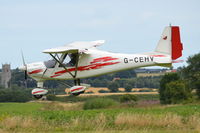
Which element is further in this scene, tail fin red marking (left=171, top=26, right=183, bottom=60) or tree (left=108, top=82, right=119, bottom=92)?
tree (left=108, top=82, right=119, bottom=92)

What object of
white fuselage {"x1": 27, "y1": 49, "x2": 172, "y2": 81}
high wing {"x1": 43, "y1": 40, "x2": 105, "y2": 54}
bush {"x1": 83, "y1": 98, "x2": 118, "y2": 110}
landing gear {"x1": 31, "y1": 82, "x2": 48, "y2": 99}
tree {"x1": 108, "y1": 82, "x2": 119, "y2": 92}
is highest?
high wing {"x1": 43, "y1": 40, "x2": 105, "y2": 54}

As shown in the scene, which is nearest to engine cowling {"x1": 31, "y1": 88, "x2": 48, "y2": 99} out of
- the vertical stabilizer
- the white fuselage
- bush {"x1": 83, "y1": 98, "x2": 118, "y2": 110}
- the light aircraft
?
the light aircraft

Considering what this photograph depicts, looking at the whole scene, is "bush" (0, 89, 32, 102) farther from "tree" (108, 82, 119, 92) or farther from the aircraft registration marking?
the aircraft registration marking

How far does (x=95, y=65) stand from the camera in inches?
1148

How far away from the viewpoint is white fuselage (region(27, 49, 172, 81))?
2917cm

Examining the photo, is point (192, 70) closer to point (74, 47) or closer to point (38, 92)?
point (74, 47)

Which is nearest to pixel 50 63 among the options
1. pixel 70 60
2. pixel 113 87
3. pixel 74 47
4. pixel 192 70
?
pixel 70 60

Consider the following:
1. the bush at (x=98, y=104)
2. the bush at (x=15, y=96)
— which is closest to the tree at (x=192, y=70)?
the bush at (x=98, y=104)

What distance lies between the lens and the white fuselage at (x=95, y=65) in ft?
95.7

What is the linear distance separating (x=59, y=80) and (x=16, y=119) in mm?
6078

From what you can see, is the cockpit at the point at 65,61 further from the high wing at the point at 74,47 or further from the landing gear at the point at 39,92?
the landing gear at the point at 39,92

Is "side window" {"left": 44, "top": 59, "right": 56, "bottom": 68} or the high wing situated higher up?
the high wing

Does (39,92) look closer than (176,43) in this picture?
Yes

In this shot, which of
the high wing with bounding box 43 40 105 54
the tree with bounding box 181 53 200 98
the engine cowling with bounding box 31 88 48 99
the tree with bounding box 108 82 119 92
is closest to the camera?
the high wing with bounding box 43 40 105 54
